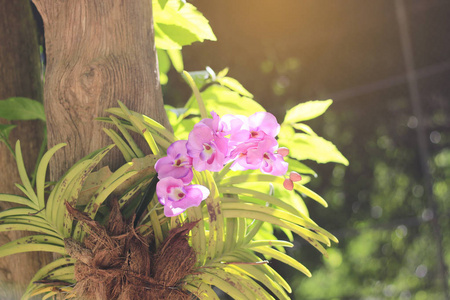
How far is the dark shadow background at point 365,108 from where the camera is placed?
1386mm

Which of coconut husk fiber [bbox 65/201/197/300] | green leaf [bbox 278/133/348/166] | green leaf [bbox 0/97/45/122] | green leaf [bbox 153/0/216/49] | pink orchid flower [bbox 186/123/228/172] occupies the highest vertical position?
green leaf [bbox 153/0/216/49]

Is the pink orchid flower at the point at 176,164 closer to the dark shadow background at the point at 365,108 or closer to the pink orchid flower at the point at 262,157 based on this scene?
the pink orchid flower at the point at 262,157

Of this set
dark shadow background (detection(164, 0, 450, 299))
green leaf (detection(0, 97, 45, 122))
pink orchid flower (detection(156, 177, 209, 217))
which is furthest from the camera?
dark shadow background (detection(164, 0, 450, 299))

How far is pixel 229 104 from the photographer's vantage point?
49cm

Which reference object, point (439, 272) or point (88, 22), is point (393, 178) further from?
point (88, 22)

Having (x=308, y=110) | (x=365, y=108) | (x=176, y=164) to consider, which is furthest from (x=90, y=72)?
(x=365, y=108)

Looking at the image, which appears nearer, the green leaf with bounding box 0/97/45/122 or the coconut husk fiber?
the coconut husk fiber

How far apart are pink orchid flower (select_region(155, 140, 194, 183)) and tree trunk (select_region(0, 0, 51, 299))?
0.77 feet

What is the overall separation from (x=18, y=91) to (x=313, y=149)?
35 centimetres

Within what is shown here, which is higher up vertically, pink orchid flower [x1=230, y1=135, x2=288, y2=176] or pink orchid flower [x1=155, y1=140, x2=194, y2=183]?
pink orchid flower [x1=230, y1=135, x2=288, y2=176]

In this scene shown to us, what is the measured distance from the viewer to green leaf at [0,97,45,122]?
467 millimetres

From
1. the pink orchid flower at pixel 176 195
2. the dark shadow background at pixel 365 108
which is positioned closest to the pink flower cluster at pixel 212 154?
the pink orchid flower at pixel 176 195

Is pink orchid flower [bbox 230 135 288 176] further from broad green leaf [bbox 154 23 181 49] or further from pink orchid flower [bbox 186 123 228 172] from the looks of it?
broad green leaf [bbox 154 23 181 49]

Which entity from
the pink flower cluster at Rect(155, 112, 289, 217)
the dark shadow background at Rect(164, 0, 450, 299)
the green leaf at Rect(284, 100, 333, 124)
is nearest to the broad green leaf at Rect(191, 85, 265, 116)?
the green leaf at Rect(284, 100, 333, 124)
